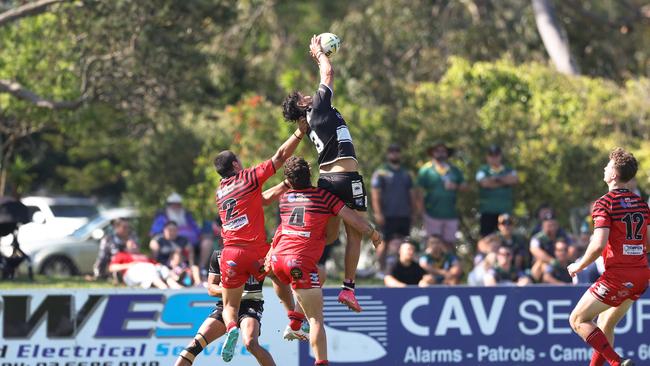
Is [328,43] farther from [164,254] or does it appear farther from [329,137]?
[164,254]

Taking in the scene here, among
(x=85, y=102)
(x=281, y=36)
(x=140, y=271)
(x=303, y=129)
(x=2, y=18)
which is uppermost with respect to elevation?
(x=281, y=36)

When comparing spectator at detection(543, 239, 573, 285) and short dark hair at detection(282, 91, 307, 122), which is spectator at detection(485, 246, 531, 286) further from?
short dark hair at detection(282, 91, 307, 122)

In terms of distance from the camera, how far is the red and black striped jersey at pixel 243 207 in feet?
37.1

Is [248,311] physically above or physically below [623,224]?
below

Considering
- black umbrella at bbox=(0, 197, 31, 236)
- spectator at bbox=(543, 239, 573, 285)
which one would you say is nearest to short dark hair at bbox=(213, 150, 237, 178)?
spectator at bbox=(543, 239, 573, 285)

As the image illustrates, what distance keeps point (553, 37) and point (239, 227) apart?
16.6 metres

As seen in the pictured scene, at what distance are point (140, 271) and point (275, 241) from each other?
17.1 ft

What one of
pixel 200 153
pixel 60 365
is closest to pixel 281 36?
pixel 200 153

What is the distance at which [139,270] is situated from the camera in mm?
16109

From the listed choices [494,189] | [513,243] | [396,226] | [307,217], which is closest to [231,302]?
[307,217]

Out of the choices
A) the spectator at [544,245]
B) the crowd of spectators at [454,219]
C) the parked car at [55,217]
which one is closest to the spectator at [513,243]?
the crowd of spectators at [454,219]

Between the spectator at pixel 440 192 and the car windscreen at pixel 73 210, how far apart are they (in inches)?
511

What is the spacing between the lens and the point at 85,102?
19.1 metres

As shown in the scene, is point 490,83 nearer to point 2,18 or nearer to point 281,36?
point 2,18
